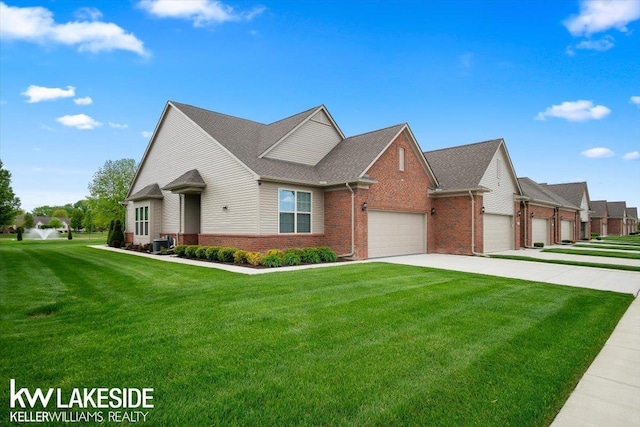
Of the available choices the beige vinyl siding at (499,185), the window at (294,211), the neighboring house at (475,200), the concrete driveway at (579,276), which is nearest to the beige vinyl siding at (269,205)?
the window at (294,211)

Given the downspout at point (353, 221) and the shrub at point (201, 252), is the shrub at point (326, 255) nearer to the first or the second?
the downspout at point (353, 221)

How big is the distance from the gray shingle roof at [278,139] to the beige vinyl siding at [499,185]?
7.12 meters

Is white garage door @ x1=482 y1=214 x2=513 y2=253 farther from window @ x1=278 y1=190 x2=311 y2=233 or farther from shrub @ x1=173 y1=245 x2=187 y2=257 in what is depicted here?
shrub @ x1=173 y1=245 x2=187 y2=257

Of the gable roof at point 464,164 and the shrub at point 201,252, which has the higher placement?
the gable roof at point 464,164

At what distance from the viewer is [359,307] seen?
656 cm

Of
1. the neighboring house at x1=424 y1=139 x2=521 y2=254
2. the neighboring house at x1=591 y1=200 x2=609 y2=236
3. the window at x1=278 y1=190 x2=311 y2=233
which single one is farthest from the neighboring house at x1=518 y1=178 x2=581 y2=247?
the neighboring house at x1=591 y1=200 x2=609 y2=236

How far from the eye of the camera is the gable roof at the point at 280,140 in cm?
1529

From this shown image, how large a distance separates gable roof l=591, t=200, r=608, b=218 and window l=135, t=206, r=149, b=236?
6278cm

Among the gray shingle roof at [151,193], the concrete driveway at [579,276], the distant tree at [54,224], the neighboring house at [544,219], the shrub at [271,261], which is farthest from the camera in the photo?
the distant tree at [54,224]

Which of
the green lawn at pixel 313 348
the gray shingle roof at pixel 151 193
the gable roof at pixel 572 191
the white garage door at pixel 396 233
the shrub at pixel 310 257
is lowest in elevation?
the green lawn at pixel 313 348

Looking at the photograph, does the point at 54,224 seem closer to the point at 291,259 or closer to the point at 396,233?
the point at 291,259

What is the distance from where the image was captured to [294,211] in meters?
15.4

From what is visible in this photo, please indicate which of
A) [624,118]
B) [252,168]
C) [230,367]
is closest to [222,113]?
[252,168]

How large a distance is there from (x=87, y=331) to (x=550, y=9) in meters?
18.5
